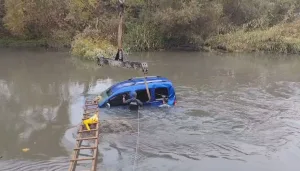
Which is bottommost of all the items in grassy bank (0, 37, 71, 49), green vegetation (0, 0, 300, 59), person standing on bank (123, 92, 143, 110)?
person standing on bank (123, 92, 143, 110)

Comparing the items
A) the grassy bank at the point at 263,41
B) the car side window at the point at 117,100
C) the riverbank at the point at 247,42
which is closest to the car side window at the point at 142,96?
the car side window at the point at 117,100

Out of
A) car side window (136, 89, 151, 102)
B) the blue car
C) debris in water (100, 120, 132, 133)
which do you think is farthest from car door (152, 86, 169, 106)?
debris in water (100, 120, 132, 133)

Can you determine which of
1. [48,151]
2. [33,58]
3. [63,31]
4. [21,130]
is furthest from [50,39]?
[48,151]

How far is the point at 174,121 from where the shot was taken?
45.8ft

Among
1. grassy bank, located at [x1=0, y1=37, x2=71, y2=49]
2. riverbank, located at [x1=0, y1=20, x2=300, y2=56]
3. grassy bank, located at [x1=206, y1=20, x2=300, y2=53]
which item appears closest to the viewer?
grassy bank, located at [x1=206, y1=20, x2=300, y2=53]

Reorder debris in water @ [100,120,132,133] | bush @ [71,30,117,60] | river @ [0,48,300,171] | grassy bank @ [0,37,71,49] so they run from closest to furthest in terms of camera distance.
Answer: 1. river @ [0,48,300,171]
2. debris in water @ [100,120,132,133]
3. bush @ [71,30,117,60]
4. grassy bank @ [0,37,71,49]

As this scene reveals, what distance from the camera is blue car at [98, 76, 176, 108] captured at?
14.8 metres

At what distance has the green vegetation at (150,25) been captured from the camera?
105 feet

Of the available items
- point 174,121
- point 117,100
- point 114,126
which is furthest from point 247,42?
point 114,126

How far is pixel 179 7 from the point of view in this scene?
3225 centimetres

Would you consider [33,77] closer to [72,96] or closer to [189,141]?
[72,96]

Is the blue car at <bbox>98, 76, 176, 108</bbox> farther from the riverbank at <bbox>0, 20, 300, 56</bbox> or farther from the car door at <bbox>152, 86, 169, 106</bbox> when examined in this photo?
the riverbank at <bbox>0, 20, 300, 56</bbox>

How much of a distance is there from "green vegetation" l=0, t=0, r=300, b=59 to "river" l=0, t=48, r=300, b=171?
8219 mm

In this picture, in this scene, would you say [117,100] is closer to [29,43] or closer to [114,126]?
[114,126]
